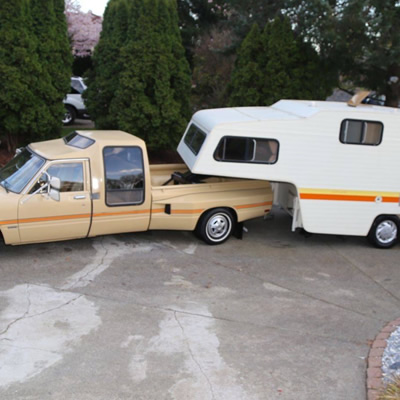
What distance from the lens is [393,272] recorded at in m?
8.59

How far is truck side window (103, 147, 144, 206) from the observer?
8.43 meters

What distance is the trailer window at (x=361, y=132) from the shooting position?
900cm

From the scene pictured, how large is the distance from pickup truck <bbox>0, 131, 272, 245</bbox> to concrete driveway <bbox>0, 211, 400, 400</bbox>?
0.50 metres

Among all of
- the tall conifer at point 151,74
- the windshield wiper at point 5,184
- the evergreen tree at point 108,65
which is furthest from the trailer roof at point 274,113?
the evergreen tree at point 108,65

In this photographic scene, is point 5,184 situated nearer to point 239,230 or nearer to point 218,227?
point 218,227

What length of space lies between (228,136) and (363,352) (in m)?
4.26

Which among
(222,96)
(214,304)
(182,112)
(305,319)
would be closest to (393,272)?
(305,319)

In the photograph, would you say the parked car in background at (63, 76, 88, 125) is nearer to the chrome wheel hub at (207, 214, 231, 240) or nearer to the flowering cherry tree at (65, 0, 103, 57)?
the flowering cherry tree at (65, 0, 103, 57)

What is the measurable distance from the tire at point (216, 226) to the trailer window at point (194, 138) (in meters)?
1.17

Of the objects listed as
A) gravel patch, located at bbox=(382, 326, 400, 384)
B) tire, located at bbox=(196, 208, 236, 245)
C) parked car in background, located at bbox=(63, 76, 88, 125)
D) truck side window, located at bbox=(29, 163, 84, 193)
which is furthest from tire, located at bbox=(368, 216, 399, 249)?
parked car in background, located at bbox=(63, 76, 88, 125)

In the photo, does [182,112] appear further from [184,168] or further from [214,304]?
[214,304]

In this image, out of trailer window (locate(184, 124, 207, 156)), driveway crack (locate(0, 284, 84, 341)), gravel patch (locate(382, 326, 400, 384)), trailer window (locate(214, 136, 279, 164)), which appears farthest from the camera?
trailer window (locate(184, 124, 207, 156))

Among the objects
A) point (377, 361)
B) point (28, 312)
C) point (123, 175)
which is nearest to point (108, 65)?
point (123, 175)

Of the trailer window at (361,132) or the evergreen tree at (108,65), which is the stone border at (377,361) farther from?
the evergreen tree at (108,65)
